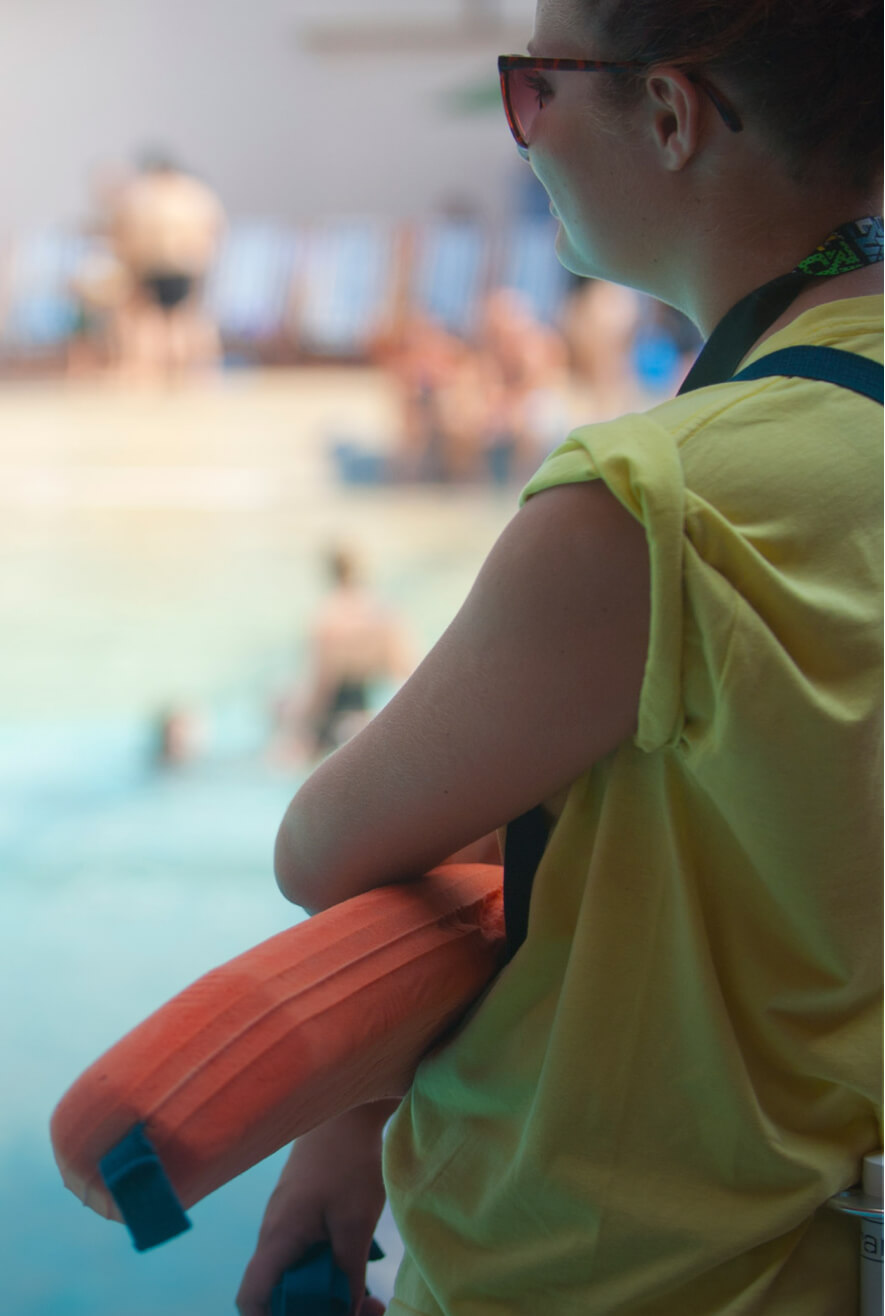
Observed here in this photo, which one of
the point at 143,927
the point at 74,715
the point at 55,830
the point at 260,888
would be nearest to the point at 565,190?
the point at 143,927

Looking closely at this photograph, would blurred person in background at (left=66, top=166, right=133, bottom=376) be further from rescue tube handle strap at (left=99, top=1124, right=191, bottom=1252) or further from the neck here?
rescue tube handle strap at (left=99, top=1124, right=191, bottom=1252)

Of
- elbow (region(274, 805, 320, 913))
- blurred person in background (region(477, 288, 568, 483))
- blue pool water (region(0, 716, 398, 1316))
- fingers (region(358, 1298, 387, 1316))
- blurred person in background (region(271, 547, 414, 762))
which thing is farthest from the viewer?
blurred person in background (region(477, 288, 568, 483))

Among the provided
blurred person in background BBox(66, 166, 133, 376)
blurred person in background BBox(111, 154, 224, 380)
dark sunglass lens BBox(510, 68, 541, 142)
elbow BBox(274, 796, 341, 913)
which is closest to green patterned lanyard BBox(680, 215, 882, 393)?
dark sunglass lens BBox(510, 68, 541, 142)

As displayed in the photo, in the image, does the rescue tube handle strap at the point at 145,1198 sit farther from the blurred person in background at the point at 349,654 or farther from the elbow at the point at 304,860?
the blurred person in background at the point at 349,654

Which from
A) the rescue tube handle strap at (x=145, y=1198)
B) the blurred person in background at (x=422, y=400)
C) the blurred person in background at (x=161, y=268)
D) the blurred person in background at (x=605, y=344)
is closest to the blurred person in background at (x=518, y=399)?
the blurred person in background at (x=422, y=400)

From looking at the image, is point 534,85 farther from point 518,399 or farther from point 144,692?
point 518,399

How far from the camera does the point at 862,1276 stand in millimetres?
487

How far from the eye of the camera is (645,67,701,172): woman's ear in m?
0.45

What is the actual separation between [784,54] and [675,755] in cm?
24

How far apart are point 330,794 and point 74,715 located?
3.51 m

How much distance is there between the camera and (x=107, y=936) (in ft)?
7.08

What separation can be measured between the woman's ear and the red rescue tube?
286 millimetres

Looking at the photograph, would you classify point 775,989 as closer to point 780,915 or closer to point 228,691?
point 780,915

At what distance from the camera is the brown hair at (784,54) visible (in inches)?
17.3
